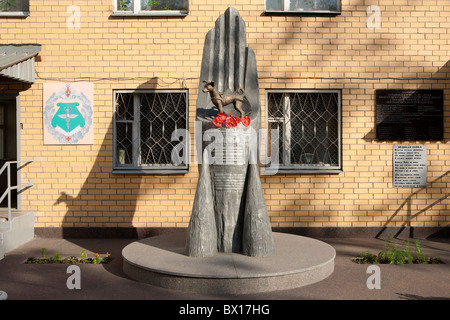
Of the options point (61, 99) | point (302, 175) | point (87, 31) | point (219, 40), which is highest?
point (87, 31)

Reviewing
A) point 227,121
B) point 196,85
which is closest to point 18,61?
point 196,85

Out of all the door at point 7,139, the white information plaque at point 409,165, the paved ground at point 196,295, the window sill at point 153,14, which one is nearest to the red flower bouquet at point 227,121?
the paved ground at point 196,295

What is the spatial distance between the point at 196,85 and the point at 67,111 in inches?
89.0

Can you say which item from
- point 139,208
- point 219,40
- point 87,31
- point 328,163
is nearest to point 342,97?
point 328,163

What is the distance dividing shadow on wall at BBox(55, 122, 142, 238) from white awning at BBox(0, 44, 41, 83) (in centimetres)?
166

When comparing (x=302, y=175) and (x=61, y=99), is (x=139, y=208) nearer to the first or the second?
(x=61, y=99)

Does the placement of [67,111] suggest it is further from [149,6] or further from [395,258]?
[395,258]

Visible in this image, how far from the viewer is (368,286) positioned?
4.48m

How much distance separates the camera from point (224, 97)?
528 cm

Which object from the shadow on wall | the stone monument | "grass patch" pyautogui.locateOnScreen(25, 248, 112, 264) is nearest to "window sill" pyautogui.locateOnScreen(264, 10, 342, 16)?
the stone monument

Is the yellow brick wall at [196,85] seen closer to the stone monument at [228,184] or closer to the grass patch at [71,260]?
the grass patch at [71,260]

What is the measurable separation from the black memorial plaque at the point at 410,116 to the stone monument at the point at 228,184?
287cm

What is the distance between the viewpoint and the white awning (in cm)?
629

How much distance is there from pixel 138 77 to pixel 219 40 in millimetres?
2068
